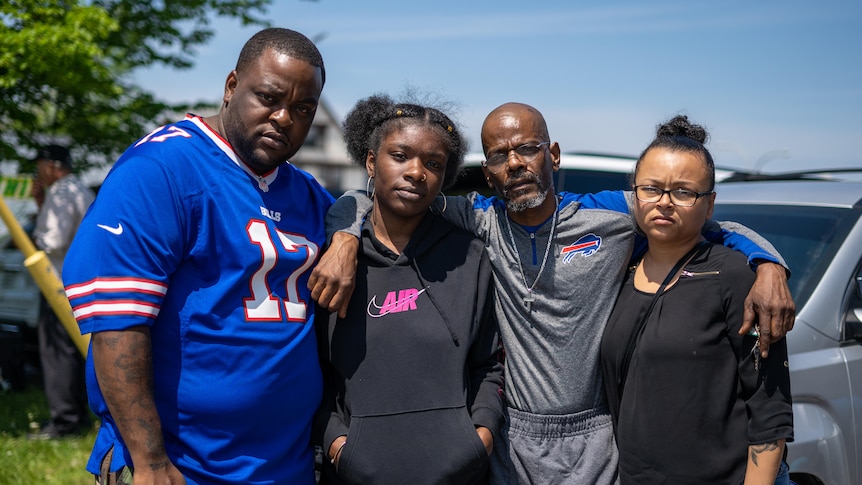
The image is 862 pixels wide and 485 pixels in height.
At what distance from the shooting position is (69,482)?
4.91 meters

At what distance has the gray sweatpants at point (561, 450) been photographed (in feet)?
8.64

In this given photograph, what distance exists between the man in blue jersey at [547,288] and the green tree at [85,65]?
3981mm

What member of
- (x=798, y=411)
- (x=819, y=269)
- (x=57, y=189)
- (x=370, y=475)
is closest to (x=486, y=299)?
(x=370, y=475)

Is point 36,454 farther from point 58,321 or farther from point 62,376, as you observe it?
point 58,321

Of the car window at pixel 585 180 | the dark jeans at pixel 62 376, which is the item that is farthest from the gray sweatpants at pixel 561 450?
the dark jeans at pixel 62 376

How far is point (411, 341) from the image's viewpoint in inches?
101

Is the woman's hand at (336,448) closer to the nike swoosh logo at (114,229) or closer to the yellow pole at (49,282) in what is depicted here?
the nike swoosh logo at (114,229)

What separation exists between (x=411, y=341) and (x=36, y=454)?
4170 mm

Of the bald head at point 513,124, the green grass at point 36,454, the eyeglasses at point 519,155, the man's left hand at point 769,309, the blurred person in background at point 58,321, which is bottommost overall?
the green grass at point 36,454

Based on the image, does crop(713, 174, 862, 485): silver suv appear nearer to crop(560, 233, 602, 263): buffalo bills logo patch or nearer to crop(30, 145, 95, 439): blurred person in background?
crop(560, 233, 602, 263): buffalo bills logo patch

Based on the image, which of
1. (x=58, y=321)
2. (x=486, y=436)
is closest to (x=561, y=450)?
(x=486, y=436)

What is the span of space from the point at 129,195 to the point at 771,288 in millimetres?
1972

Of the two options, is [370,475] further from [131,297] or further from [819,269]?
[819,269]

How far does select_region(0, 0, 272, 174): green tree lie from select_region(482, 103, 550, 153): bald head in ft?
13.6
